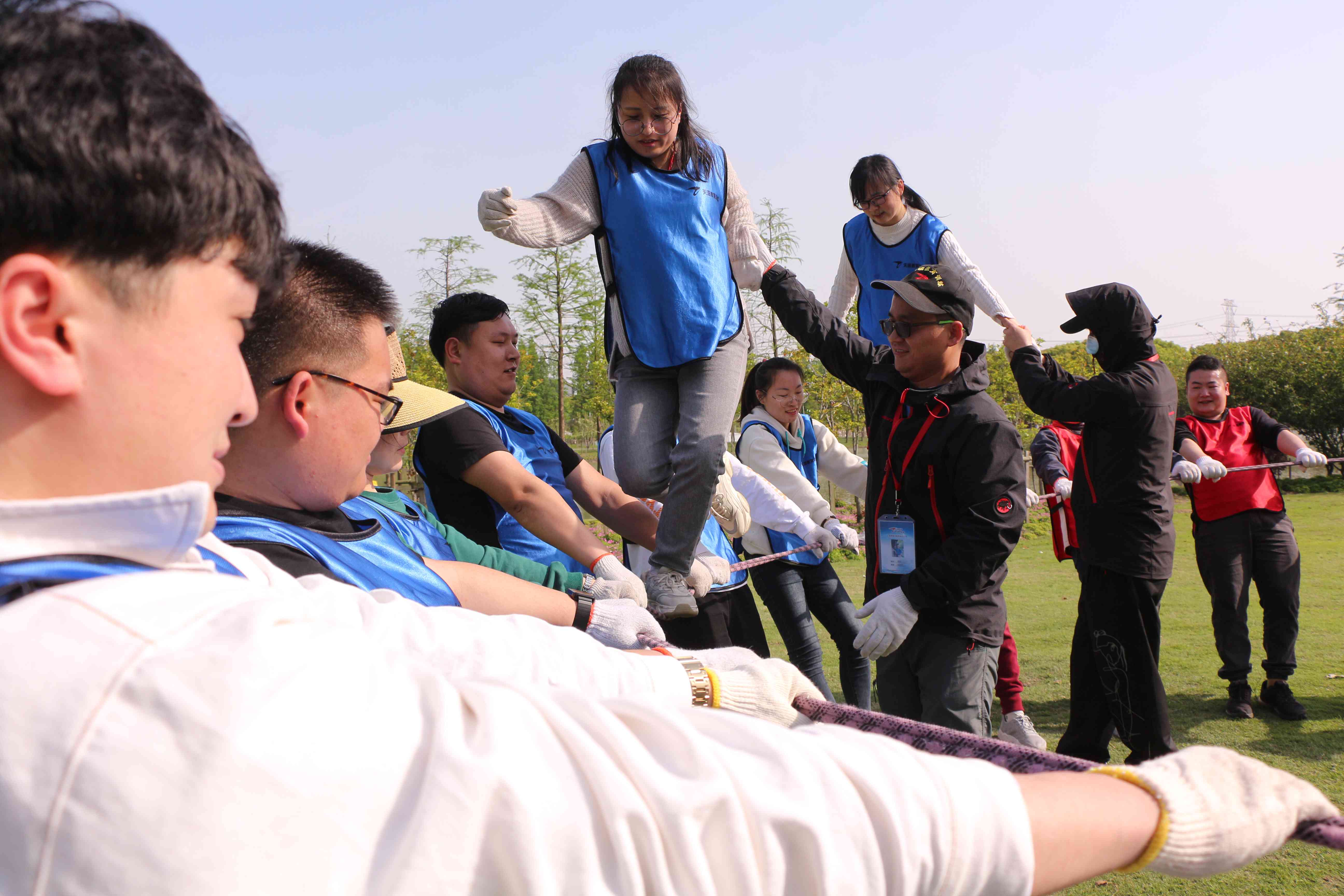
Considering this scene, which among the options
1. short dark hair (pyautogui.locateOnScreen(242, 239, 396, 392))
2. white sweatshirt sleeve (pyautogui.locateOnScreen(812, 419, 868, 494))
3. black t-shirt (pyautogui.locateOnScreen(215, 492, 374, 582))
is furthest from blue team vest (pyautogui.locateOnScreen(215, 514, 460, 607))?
white sweatshirt sleeve (pyautogui.locateOnScreen(812, 419, 868, 494))

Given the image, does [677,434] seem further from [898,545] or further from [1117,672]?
[1117,672]

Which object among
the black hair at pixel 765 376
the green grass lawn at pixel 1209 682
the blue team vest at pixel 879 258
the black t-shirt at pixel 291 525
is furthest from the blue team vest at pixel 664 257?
the green grass lawn at pixel 1209 682

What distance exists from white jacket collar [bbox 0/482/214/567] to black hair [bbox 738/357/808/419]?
4830mm

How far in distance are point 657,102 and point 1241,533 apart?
475 cm

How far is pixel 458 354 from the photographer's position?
376 centimetres

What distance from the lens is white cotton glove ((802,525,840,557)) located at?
510cm

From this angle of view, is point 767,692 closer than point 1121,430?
Yes

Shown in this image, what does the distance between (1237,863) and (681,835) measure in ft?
1.97

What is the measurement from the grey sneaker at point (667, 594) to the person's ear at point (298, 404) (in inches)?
73.4

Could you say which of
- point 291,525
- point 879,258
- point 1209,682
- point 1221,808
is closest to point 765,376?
point 879,258

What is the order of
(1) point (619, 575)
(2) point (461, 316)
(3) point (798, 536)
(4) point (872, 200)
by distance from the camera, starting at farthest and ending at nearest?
(3) point (798, 536) < (4) point (872, 200) < (2) point (461, 316) < (1) point (619, 575)

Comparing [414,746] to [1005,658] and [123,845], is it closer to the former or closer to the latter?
[123,845]

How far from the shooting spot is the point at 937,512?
3.48m

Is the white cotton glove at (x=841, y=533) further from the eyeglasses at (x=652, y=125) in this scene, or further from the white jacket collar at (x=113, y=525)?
the white jacket collar at (x=113, y=525)
